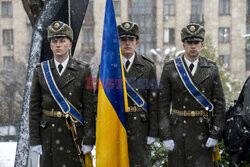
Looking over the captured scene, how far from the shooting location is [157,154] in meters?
6.13

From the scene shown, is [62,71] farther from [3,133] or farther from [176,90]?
[3,133]

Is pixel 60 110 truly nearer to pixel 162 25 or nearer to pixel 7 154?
pixel 7 154

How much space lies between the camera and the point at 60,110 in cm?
434

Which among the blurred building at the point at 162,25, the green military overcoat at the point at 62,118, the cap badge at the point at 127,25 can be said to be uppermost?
the blurred building at the point at 162,25

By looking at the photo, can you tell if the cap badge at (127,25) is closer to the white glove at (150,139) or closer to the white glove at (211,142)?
the white glove at (150,139)

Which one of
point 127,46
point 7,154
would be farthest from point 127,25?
point 7,154

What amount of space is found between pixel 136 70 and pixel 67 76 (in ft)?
2.96

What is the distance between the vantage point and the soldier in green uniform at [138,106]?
4.56 meters

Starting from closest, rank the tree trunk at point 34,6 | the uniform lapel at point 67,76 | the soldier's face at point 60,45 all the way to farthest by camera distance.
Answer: the soldier's face at point 60,45, the uniform lapel at point 67,76, the tree trunk at point 34,6

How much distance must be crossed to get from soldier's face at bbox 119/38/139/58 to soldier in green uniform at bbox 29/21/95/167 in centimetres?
58

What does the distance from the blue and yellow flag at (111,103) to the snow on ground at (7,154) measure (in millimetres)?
4119

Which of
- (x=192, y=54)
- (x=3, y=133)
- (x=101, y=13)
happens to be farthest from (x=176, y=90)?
(x=101, y=13)

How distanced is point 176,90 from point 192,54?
499 millimetres

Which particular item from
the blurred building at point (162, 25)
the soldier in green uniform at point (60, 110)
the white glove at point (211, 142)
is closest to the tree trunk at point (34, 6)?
the soldier in green uniform at point (60, 110)
